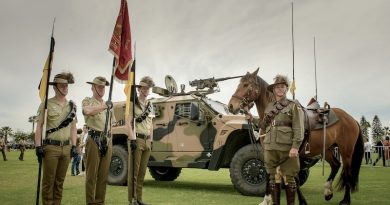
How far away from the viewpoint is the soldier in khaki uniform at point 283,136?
4985 mm

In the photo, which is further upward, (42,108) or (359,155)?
(42,108)

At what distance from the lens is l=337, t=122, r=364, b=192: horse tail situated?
7164 mm

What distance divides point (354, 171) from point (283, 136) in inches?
124

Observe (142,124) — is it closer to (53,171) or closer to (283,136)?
(53,171)

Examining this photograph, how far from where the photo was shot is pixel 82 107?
204 inches

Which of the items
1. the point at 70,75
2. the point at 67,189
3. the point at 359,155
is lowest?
the point at 67,189

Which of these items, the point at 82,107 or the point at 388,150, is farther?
the point at 388,150

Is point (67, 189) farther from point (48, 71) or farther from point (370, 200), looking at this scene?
point (370, 200)

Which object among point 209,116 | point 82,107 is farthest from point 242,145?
point 82,107

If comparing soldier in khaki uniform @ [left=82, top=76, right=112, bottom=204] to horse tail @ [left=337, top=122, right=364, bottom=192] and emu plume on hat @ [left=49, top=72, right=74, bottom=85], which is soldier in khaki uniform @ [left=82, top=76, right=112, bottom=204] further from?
horse tail @ [left=337, top=122, right=364, bottom=192]

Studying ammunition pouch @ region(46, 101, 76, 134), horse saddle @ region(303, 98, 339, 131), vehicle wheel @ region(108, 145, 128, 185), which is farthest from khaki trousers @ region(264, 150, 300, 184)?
vehicle wheel @ region(108, 145, 128, 185)

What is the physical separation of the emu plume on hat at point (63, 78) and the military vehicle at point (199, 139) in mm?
3940

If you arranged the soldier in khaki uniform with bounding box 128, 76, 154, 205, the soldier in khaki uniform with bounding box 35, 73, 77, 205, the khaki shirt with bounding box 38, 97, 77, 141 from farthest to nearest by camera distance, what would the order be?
1. the soldier in khaki uniform with bounding box 128, 76, 154, 205
2. the khaki shirt with bounding box 38, 97, 77, 141
3. the soldier in khaki uniform with bounding box 35, 73, 77, 205

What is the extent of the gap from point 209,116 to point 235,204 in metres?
2.64
